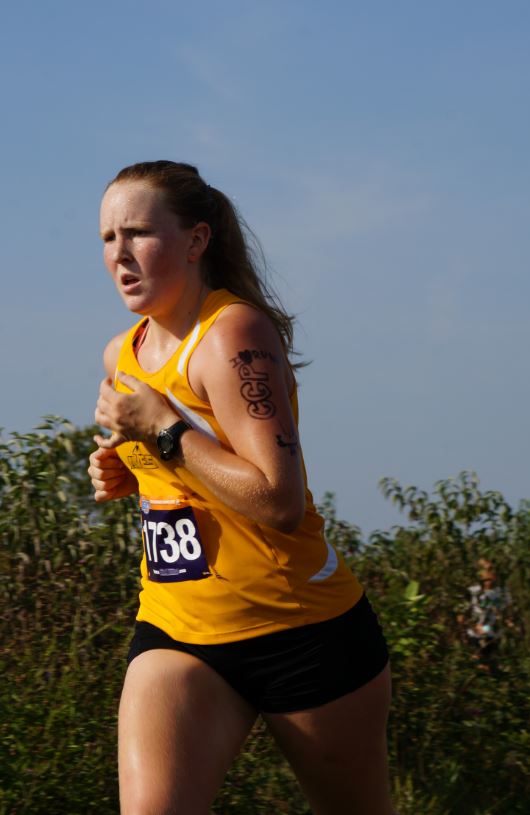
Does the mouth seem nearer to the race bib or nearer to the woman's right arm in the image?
the woman's right arm

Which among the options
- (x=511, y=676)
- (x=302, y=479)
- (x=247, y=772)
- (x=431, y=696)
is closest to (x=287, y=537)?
(x=302, y=479)

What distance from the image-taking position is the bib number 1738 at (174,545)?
9.16ft

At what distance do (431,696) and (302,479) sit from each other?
76.8 inches

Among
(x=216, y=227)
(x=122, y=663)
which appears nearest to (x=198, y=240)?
(x=216, y=227)

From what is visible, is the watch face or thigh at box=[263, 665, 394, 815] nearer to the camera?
the watch face

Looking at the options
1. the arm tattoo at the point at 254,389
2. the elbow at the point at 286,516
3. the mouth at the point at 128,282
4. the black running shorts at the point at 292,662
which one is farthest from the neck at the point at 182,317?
the black running shorts at the point at 292,662

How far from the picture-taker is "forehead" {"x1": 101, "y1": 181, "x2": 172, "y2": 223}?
2.88 metres

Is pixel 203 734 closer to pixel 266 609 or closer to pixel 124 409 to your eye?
pixel 266 609

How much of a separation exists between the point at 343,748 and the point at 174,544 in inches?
24.1

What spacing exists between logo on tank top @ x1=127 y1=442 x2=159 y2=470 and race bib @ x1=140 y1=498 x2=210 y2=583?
0.09 metres

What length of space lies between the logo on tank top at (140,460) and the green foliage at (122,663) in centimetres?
120

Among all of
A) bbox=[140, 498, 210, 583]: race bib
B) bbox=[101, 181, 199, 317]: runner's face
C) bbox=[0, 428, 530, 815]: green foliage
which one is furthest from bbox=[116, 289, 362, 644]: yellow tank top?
bbox=[0, 428, 530, 815]: green foliage

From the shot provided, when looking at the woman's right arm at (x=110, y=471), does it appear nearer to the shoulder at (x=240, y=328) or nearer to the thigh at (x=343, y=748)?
the shoulder at (x=240, y=328)

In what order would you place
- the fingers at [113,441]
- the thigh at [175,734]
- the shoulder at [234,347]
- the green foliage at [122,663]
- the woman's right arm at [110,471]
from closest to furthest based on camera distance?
1. the thigh at [175,734]
2. the shoulder at [234,347]
3. the fingers at [113,441]
4. the woman's right arm at [110,471]
5. the green foliage at [122,663]
